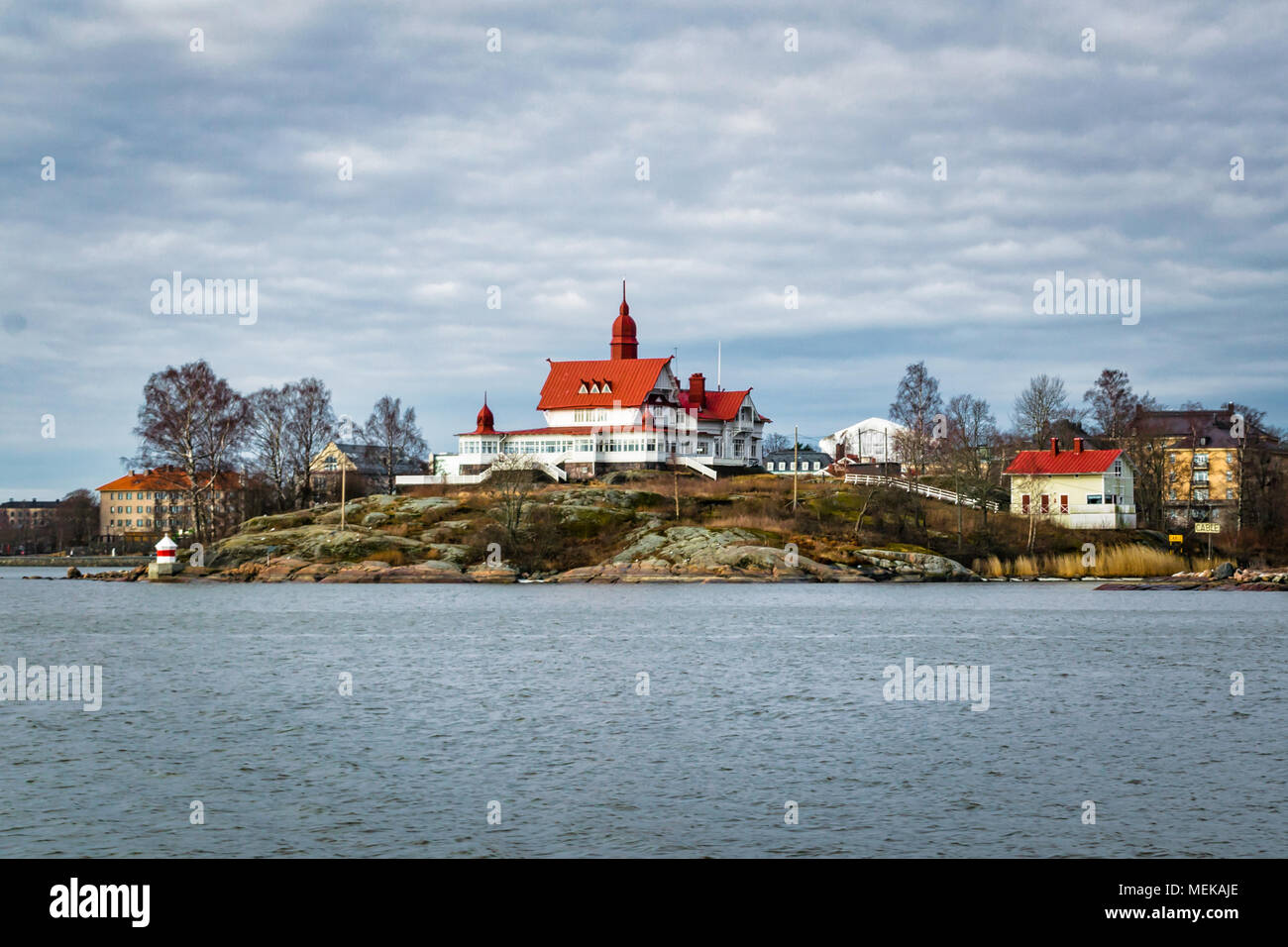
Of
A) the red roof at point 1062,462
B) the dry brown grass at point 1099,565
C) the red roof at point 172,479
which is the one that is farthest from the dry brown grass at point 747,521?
the red roof at point 172,479

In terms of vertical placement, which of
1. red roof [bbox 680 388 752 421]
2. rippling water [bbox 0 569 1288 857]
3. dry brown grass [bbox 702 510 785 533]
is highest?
red roof [bbox 680 388 752 421]

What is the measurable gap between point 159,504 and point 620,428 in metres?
59.5

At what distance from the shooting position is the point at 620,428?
99875 mm

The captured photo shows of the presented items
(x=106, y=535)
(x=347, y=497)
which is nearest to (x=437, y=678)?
(x=347, y=497)

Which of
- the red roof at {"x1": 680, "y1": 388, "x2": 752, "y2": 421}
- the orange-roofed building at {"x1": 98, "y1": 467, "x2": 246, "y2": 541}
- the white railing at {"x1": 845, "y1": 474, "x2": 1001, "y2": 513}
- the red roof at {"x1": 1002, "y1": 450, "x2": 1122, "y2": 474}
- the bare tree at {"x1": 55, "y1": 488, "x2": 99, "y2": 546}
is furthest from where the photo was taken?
the bare tree at {"x1": 55, "y1": 488, "x2": 99, "y2": 546}

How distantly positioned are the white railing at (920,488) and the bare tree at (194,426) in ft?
151

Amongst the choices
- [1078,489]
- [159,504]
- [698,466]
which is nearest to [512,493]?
[698,466]

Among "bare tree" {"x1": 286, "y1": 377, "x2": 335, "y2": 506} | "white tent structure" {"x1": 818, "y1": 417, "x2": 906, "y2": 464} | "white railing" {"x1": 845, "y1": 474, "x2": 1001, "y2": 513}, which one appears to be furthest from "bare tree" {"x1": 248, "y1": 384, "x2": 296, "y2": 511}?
"white tent structure" {"x1": 818, "y1": 417, "x2": 906, "y2": 464}

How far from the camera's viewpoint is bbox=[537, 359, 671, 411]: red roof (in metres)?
102

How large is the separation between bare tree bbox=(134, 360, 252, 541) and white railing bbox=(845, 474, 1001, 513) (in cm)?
4591

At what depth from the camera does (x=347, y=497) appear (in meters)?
103

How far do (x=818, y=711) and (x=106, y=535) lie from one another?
15670cm

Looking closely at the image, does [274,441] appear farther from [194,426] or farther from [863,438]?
[863,438]

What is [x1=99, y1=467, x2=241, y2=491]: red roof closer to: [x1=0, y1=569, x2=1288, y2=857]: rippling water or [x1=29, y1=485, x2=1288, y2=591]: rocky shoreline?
[x1=29, y1=485, x2=1288, y2=591]: rocky shoreline
